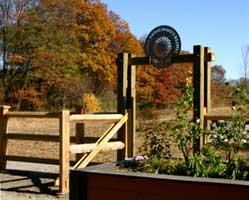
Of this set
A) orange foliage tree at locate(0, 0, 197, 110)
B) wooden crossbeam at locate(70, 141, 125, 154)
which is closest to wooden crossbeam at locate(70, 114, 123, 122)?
wooden crossbeam at locate(70, 141, 125, 154)

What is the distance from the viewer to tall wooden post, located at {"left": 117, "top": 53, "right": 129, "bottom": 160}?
31.3 feet

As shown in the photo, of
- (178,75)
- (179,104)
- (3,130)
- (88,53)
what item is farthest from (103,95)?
(179,104)

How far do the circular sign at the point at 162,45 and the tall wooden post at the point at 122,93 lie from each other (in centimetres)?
69

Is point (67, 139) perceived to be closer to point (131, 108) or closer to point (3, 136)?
point (131, 108)

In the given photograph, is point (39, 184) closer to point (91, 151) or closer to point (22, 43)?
point (91, 151)

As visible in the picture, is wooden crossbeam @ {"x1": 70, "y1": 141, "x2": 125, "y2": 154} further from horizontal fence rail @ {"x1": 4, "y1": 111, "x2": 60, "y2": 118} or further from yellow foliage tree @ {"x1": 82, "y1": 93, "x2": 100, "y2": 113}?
yellow foliage tree @ {"x1": 82, "y1": 93, "x2": 100, "y2": 113}

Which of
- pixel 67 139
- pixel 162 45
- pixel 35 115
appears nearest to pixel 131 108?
pixel 162 45

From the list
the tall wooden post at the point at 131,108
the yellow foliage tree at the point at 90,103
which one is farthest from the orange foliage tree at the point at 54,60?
the tall wooden post at the point at 131,108

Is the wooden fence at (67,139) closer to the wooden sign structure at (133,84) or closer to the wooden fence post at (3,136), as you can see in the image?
the wooden fence post at (3,136)

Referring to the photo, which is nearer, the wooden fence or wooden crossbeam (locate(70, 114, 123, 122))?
the wooden fence

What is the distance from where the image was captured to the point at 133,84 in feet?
32.4

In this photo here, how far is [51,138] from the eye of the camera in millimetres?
9016

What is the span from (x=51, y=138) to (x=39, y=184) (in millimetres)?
923

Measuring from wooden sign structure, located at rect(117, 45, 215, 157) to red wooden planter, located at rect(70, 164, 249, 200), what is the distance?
4.26 metres
